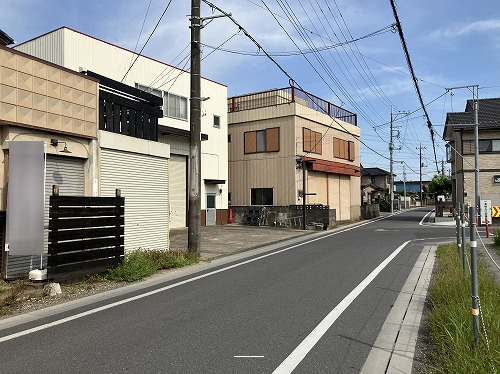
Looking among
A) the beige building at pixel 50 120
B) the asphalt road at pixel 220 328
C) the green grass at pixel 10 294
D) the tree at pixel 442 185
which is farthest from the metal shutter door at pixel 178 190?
the tree at pixel 442 185

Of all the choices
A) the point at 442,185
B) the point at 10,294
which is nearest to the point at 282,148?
the point at 10,294

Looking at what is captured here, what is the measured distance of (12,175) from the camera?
9203 millimetres

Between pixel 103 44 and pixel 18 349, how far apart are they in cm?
1824

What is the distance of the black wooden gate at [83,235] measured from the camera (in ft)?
28.9

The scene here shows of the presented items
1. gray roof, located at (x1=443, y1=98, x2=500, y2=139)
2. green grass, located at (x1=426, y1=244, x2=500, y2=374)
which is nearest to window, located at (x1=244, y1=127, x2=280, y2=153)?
gray roof, located at (x1=443, y1=98, x2=500, y2=139)

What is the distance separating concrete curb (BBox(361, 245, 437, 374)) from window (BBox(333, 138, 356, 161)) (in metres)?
28.4

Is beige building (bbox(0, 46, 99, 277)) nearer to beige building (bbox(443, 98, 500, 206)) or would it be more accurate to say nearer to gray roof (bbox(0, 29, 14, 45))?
gray roof (bbox(0, 29, 14, 45))

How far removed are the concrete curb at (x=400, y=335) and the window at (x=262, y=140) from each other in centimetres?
2326

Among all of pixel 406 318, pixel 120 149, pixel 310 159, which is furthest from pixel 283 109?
pixel 406 318

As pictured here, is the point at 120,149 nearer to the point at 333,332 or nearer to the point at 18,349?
the point at 18,349

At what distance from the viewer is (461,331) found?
15.4ft

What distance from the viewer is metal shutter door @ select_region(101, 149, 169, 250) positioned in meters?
12.4

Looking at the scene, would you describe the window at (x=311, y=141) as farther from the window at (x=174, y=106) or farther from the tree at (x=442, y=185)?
the tree at (x=442, y=185)

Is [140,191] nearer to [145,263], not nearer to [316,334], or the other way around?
[145,263]
